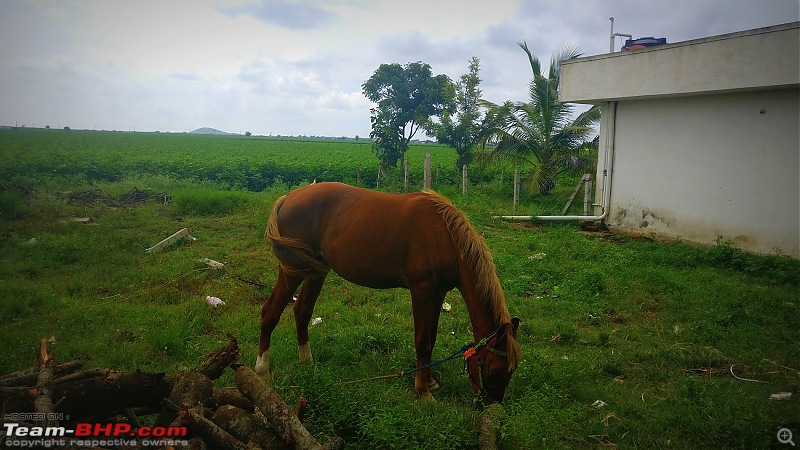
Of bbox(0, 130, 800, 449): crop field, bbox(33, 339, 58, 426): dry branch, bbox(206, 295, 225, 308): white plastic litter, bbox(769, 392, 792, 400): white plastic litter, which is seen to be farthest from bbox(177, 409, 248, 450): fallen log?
bbox(769, 392, 792, 400): white plastic litter

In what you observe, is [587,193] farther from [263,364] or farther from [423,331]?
[263,364]

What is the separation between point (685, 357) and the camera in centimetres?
577

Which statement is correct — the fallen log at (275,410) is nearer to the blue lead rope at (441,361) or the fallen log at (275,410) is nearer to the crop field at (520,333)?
the crop field at (520,333)

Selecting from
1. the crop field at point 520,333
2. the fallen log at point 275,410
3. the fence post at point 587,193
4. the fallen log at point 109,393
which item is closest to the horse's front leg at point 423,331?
the crop field at point 520,333

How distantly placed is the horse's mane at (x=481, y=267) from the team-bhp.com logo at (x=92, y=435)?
100 inches

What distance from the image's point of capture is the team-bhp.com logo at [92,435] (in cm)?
258

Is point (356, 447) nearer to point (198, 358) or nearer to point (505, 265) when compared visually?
point (198, 358)

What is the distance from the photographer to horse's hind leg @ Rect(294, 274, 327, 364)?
551cm

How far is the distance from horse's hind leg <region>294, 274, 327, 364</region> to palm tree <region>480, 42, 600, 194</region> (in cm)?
1208

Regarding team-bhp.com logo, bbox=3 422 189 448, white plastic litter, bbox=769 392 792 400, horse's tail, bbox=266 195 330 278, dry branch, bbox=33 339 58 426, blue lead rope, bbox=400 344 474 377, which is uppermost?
horse's tail, bbox=266 195 330 278

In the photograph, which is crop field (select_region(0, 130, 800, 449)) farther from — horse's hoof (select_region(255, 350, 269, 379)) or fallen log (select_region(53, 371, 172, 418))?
fallen log (select_region(53, 371, 172, 418))

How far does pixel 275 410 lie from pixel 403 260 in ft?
6.79

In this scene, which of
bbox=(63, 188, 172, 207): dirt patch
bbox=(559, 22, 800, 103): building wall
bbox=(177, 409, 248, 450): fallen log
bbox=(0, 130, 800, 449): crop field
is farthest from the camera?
bbox=(63, 188, 172, 207): dirt patch

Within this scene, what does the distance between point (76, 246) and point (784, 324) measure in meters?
10.9
